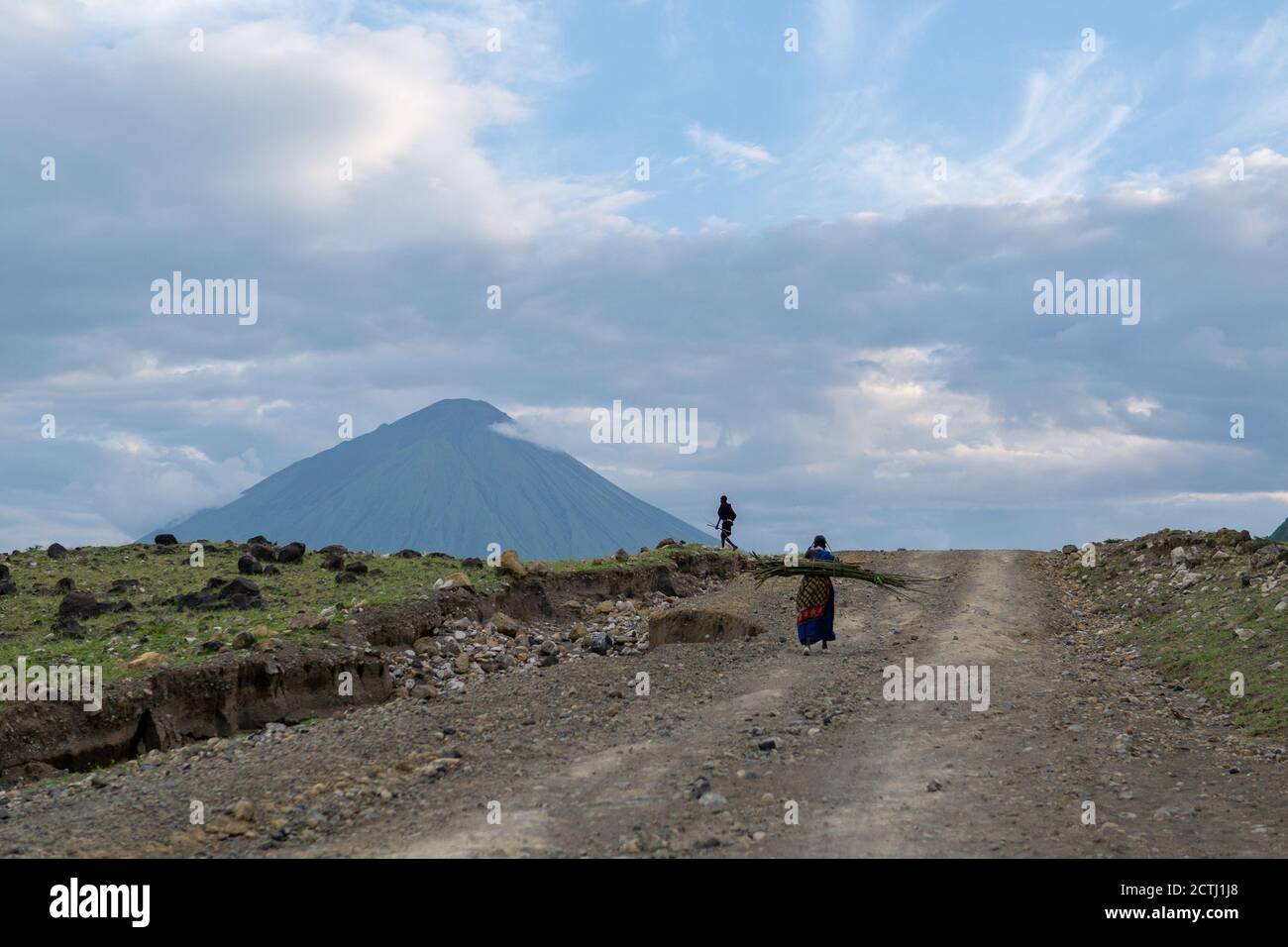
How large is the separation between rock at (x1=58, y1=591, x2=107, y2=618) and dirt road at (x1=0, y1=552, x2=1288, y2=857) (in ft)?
32.6

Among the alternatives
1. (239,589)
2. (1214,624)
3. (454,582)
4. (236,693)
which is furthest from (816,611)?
(239,589)

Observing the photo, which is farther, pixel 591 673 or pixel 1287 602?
pixel 1287 602

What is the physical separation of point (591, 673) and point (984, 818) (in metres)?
9.96

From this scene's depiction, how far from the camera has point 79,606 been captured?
26.1 metres

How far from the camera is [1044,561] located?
38750mm

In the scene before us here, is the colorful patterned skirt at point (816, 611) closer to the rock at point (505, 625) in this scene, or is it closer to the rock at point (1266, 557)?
the rock at point (505, 625)

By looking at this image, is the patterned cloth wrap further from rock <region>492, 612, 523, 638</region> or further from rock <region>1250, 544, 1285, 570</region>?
rock <region>1250, 544, 1285, 570</region>

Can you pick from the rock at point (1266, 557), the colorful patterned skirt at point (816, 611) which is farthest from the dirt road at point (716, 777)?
the rock at point (1266, 557)

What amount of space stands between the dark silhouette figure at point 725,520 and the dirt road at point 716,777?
63.9 feet

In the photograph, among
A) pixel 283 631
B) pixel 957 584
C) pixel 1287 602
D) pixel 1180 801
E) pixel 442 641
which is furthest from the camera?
pixel 957 584

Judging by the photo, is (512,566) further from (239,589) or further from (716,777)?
(716,777)

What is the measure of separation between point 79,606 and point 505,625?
10899 mm

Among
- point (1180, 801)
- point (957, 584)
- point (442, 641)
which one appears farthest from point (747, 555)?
point (1180, 801)

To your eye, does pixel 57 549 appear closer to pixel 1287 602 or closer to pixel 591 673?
pixel 591 673
